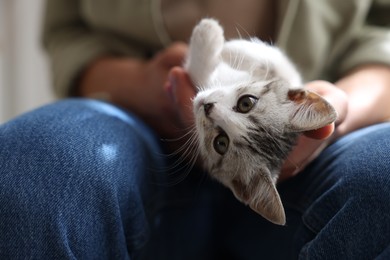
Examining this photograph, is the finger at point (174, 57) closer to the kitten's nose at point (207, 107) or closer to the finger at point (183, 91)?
the finger at point (183, 91)

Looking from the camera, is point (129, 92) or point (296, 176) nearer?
point (296, 176)

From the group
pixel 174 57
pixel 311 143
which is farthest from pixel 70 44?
pixel 311 143

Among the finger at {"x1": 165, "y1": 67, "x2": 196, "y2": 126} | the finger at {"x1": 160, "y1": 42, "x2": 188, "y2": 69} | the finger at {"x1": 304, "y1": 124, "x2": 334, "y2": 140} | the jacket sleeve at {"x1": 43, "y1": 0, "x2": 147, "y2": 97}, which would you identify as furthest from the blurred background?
the finger at {"x1": 304, "y1": 124, "x2": 334, "y2": 140}

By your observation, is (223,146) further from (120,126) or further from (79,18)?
(79,18)

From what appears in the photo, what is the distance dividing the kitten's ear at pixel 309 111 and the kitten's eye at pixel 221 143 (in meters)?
0.14

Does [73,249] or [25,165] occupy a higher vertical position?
[25,165]

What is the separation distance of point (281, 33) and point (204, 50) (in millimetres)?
274

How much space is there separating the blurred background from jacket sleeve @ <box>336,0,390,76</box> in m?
1.41

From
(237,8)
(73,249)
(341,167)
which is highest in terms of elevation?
(237,8)

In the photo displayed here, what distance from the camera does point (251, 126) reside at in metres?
0.91

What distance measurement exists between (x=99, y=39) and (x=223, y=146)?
0.65m

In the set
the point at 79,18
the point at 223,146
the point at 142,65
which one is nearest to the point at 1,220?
the point at 223,146

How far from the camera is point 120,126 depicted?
0.99 meters

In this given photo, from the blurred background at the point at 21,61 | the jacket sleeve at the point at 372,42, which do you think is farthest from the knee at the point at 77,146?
the blurred background at the point at 21,61
